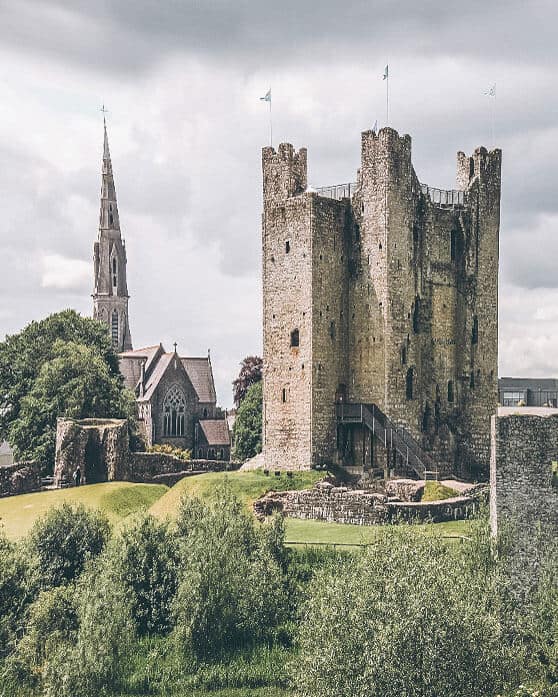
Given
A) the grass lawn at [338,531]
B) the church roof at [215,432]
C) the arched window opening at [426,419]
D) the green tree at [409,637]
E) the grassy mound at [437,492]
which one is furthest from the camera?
the church roof at [215,432]

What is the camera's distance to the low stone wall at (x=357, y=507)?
143 ft

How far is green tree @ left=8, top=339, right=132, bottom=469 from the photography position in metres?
61.0

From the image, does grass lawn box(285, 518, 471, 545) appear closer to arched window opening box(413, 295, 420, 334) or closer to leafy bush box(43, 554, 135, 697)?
leafy bush box(43, 554, 135, 697)

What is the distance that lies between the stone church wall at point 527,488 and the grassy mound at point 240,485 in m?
18.6

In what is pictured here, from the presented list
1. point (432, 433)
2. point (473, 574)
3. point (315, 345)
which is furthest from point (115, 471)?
point (473, 574)

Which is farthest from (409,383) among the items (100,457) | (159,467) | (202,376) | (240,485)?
(202,376)

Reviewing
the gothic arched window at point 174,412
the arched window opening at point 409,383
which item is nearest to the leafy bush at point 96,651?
the arched window opening at point 409,383

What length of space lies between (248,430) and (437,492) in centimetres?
3645

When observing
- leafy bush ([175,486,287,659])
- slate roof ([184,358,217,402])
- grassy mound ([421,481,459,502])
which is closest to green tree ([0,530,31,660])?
leafy bush ([175,486,287,659])

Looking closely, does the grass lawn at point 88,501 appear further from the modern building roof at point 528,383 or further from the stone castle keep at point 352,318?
the modern building roof at point 528,383

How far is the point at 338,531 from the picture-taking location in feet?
141

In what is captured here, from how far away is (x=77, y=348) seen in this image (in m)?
65.1

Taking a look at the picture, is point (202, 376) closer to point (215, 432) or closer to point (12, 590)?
point (215, 432)

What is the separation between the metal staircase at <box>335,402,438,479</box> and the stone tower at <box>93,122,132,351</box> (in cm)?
7110
